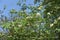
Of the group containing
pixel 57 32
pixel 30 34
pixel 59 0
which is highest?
pixel 59 0

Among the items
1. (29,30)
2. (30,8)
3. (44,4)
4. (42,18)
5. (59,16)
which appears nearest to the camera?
(59,16)

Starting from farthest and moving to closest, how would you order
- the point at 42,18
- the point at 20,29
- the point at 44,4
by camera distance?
the point at 20,29 < the point at 42,18 < the point at 44,4

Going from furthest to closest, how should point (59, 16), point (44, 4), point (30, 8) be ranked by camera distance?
1. point (30, 8)
2. point (44, 4)
3. point (59, 16)

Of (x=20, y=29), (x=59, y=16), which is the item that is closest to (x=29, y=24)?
(x=20, y=29)

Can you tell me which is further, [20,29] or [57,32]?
[20,29]

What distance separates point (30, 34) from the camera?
7051 millimetres

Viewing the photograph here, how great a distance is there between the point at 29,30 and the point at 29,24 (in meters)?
0.78

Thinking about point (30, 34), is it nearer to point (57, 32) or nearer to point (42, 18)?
point (42, 18)

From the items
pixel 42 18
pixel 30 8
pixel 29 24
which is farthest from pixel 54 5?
pixel 30 8

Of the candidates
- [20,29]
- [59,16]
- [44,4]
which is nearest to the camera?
[59,16]

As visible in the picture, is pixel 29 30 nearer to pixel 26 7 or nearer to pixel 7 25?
pixel 7 25

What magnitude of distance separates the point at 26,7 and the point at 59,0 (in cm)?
423

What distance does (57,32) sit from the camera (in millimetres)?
5027

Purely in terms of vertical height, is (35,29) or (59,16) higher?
(59,16)
